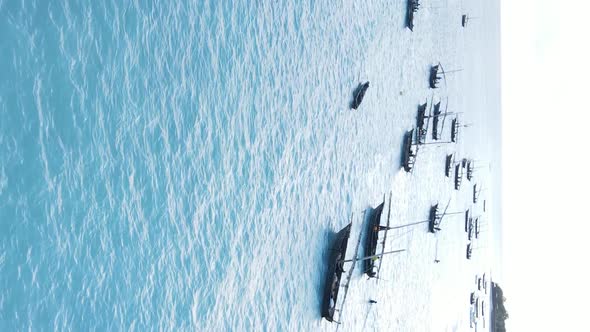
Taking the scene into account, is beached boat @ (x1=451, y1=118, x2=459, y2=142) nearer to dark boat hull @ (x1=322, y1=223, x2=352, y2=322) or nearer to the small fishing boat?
the small fishing boat

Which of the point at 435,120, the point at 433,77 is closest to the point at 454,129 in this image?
the point at 435,120

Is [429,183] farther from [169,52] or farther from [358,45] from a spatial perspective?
[169,52]

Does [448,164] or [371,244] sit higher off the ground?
[448,164]

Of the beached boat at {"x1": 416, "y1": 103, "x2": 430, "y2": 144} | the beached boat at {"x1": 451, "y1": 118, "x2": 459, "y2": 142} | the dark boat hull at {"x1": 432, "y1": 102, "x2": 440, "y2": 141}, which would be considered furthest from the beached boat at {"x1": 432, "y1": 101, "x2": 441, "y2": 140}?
the beached boat at {"x1": 451, "y1": 118, "x2": 459, "y2": 142}

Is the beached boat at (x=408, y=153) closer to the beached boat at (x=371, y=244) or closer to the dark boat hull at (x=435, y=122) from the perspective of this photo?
the dark boat hull at (x=435, y=122)

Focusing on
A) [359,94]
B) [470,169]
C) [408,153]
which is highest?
[359,94]

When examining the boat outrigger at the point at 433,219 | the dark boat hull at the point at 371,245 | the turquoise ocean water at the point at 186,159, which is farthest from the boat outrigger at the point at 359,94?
the boat outrigger at the point at 433,219

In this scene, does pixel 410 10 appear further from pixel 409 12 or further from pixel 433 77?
pixel 433 77
